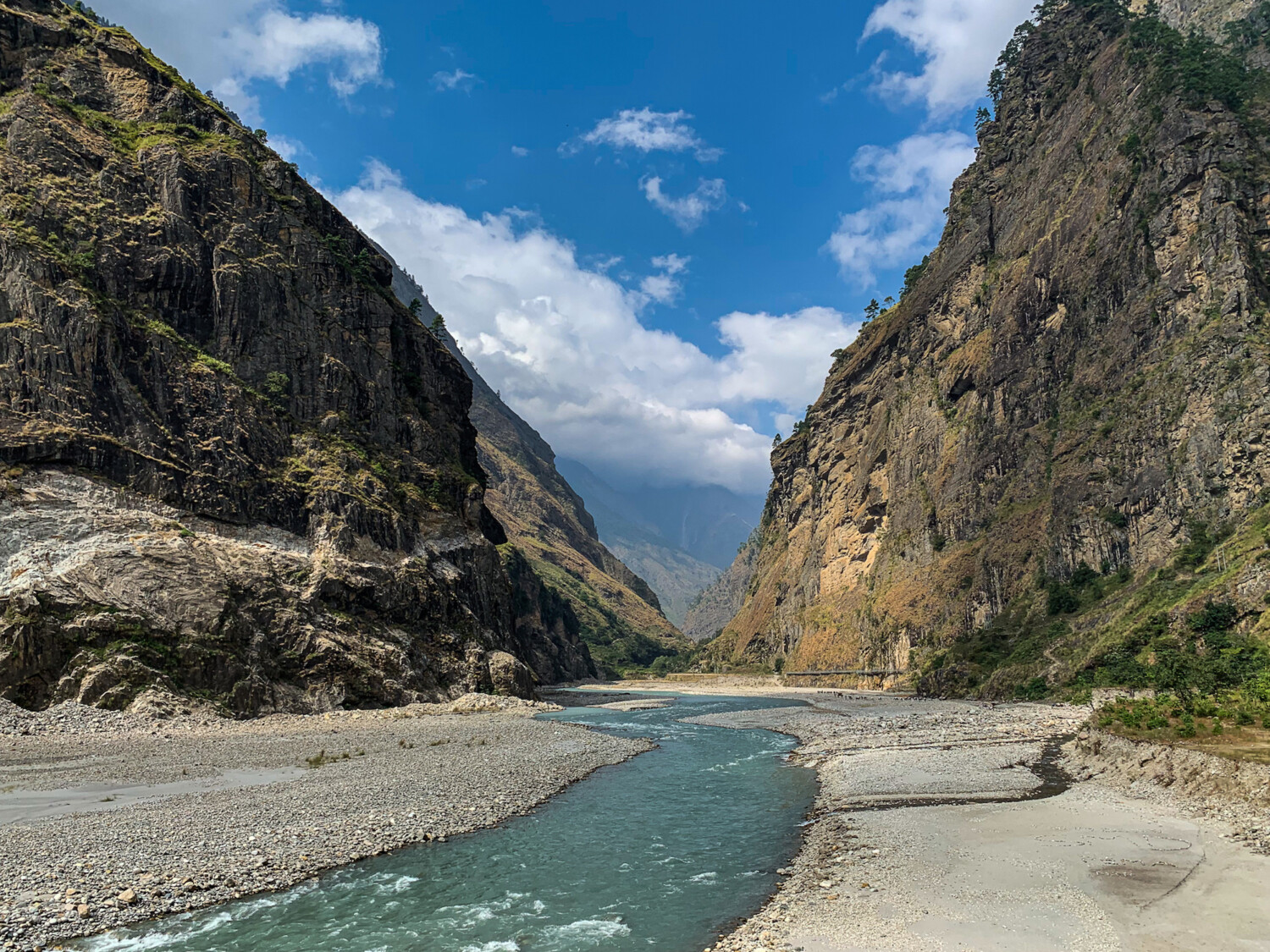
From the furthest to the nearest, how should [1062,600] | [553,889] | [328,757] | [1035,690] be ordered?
[1062,600] → [1035,690] → [328,757] → [553,889]

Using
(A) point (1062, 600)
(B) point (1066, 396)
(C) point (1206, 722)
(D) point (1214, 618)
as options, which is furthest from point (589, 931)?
(B) point (1066, 396)

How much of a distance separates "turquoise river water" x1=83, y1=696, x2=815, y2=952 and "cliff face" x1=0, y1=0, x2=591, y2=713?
32.7 meters

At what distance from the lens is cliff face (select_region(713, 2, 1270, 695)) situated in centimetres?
6500

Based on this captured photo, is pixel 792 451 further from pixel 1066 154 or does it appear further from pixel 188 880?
pixel 188 880

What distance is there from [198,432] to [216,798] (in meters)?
41.9

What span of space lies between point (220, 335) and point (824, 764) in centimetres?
6279

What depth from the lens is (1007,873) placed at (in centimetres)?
1670

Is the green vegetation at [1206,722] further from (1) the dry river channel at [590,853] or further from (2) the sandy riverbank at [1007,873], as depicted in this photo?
(2) the sandy riverbank at [1007,873]

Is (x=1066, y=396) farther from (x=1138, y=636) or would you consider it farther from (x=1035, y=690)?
(x=1138, y=636)

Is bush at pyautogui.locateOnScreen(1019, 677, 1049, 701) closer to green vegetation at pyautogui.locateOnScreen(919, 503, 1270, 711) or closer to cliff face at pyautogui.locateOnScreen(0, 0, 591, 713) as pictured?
green vegetation at pyautogui.locateOnScreen(919, 503, 1270, 711)

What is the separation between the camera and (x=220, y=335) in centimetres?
6456

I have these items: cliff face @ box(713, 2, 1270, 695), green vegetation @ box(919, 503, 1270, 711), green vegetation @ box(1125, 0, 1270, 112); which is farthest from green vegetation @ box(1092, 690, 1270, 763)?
green vegetation @ box(1125, 0, 1270, 112)

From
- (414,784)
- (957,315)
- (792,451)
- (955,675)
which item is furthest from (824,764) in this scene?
(792,451)

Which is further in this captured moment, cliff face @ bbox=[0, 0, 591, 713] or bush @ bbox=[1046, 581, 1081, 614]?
bush @ bbox=[1046, 581, 1081, 614]
